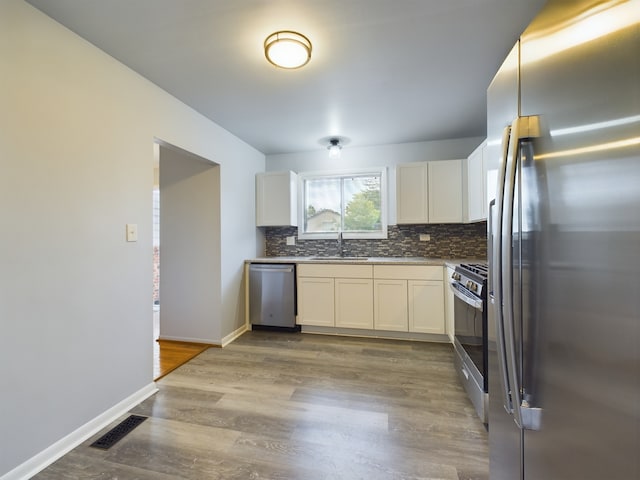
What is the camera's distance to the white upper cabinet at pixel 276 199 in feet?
12.7

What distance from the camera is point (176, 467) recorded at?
4.82ft

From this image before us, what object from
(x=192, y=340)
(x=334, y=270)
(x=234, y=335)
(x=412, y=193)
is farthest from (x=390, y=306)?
(x=192, y=340)

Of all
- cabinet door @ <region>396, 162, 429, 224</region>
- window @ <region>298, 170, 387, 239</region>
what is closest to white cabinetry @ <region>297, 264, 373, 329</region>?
window @ <region>298, 170, 387, 239</region>

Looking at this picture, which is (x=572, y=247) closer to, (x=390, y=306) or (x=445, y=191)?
(x=390, y=306)

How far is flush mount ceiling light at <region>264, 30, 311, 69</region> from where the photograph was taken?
173 cm

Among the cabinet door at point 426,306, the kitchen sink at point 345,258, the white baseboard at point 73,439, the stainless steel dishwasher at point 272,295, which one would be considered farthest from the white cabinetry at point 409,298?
the white baseboard at point 73,439

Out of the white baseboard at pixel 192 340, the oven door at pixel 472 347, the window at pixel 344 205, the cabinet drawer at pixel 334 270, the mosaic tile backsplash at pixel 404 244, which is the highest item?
the window at pixel 344 205

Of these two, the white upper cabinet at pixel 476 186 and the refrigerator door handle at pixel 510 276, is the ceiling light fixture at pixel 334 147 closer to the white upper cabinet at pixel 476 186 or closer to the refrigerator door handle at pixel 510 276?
the white upper cabinet at pixel 476 186

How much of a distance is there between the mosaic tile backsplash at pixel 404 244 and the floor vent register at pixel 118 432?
2.59 meters

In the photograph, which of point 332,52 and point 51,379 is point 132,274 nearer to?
point 51,379

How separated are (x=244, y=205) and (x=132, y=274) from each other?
177 centimetres

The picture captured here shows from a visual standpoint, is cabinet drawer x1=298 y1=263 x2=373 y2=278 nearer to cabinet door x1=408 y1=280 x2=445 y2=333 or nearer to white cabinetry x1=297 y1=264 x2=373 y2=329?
white cabinetry x1=297 y1=264 x2=373 y2=329

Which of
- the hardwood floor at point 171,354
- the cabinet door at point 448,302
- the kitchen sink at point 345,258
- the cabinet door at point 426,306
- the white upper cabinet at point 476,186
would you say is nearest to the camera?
the hardwood floor at point 171,354

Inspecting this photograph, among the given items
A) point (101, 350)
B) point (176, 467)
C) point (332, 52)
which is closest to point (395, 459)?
point (176, 467)
